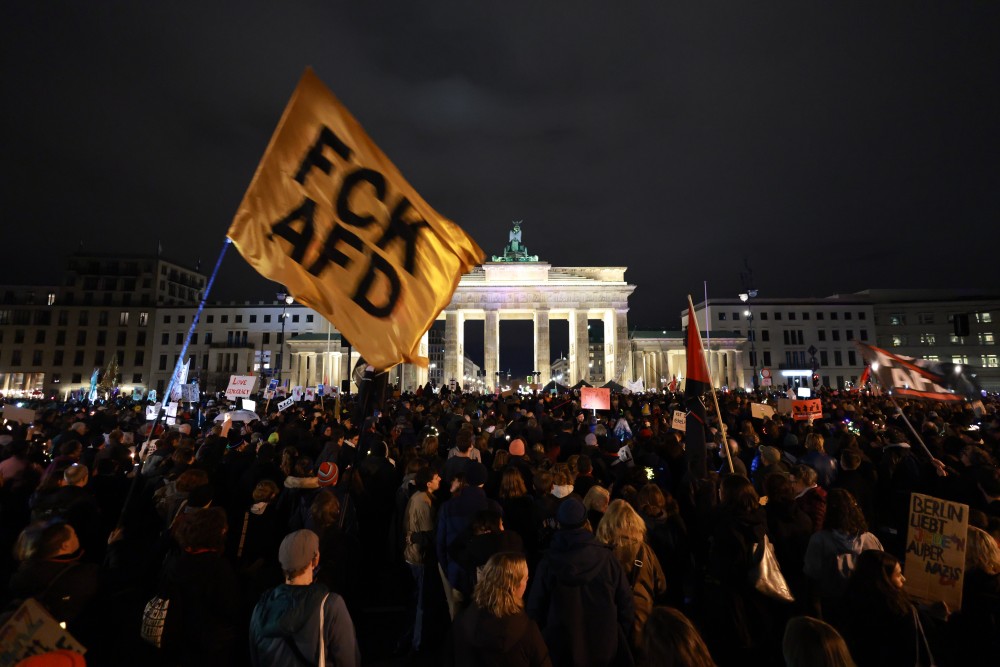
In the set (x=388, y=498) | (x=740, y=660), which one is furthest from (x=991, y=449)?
(x=388, y=498)

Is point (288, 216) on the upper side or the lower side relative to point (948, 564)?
upper

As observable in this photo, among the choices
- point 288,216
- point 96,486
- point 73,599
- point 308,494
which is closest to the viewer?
point 73,599

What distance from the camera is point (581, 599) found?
3672mm

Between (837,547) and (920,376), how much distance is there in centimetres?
1108

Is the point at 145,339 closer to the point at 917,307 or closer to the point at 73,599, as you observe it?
the point at 73,599

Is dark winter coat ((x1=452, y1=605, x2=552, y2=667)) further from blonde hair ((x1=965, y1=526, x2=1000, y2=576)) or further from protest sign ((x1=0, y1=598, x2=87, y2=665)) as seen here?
blonde hair ((x1=965, y1=526, x2=1000, y2=576))

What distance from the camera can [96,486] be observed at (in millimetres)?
6844

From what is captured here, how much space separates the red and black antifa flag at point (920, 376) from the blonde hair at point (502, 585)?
39.1ft

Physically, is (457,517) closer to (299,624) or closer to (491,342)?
(299,624)

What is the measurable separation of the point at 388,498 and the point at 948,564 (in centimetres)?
657

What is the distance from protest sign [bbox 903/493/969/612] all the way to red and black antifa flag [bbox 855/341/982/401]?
355 inches

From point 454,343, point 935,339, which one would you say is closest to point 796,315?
point 935,339

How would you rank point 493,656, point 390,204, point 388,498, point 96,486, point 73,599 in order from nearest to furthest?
1. point 493,656
2. point 73,599
3. point 390,204
4. point 96,486
5. point 388,498

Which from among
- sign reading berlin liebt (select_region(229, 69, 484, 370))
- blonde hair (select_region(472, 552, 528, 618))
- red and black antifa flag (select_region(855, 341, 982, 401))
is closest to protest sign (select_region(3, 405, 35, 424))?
sign reading berlin liebt (select_region(229, 69, 484, 370))
